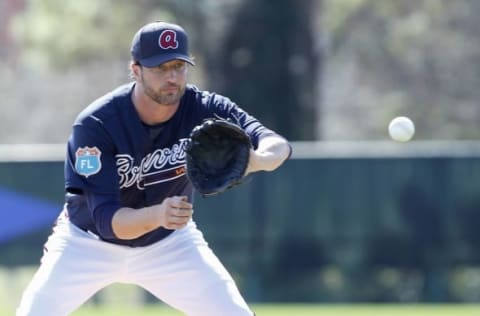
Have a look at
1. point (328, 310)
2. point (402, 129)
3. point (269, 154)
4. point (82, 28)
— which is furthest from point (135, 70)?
point (82, 28)

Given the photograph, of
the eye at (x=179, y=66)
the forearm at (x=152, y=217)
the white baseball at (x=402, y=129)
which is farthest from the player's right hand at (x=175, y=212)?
the white baseball at (x=402, y=129)

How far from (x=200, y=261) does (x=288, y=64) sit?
656 inches

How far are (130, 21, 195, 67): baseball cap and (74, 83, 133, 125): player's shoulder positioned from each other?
0.28 meters

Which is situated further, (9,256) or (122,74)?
(122,74)

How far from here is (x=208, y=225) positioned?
14680 millimetres

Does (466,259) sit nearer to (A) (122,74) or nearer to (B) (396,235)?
(B) (396,235)

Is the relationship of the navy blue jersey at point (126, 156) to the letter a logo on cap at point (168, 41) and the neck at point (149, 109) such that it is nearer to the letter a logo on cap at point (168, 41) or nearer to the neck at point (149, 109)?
the neck at point (149, 109)

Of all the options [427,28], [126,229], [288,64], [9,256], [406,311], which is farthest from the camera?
[427,28]

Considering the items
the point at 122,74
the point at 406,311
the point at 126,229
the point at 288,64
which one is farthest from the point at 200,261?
the point at 122,74

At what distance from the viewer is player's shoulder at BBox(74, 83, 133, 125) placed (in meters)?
6.48

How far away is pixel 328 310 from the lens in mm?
14062

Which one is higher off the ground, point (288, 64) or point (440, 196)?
point (288, 64)

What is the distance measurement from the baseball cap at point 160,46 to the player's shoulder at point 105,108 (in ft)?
0.90

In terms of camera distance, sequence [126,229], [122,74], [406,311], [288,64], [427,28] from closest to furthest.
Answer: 1. [126,229]
2. [406,311]
3. [288,64]
4. [427,28]
5. [122,74]
